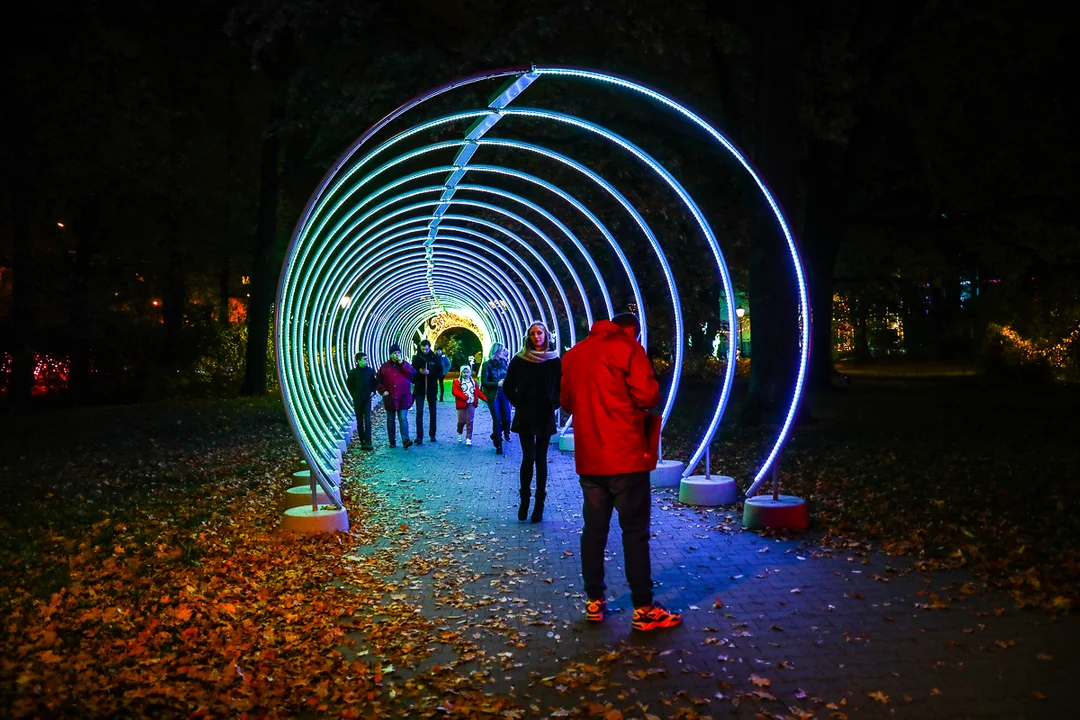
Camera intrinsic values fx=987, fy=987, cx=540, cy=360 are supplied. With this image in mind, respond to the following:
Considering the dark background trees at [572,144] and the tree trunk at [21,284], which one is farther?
the tree trunk at [21,284]

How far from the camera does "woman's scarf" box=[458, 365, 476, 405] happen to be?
17.0 metres

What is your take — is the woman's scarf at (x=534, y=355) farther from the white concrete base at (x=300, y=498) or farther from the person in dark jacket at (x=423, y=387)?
the person in dark jacket at (x=423, y=387)

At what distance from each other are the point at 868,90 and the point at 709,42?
884 cm

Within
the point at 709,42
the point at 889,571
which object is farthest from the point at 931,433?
the point at 889,571

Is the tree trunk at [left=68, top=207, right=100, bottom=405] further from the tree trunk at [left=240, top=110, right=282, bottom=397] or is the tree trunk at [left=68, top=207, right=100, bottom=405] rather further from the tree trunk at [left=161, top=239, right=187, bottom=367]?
the tree trunk at [left=240, top=110, right=282, bottom=397]

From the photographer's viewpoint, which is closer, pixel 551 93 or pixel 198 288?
pixel 551 93

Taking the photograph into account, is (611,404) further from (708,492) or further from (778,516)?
(708,492)

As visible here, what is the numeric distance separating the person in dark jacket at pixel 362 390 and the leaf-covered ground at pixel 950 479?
501 centimetres

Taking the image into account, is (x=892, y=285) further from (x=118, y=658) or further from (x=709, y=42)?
(x=118, y=658)

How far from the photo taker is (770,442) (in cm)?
1485

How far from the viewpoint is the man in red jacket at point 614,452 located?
5.94m

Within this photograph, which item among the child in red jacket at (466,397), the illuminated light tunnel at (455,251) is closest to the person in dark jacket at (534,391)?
the illuminated light tunnel at (455,251)

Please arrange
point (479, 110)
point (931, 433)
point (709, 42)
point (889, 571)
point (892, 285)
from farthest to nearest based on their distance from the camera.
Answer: point (892, 285)
point (709, 42)
point (931, 433)
point (479, 110)
point (889, 571)

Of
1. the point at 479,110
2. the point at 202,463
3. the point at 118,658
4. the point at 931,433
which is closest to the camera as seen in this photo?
the point at 118,658
